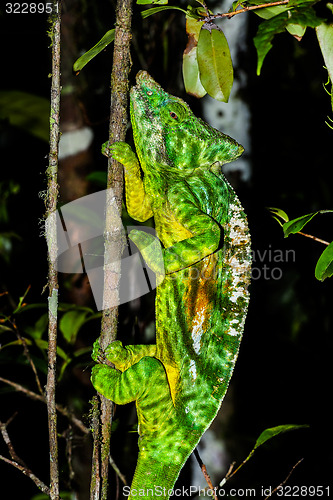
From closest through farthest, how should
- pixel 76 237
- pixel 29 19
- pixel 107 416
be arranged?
pixel 107 416 → pixel 76 237 → pixel 29 19

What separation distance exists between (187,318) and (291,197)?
10.2 ft

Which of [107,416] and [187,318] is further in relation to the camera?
[187,318]

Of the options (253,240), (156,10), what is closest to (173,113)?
(156,10)

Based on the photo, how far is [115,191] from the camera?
4.21 feet

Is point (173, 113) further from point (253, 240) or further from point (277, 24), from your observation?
point (253, 240)

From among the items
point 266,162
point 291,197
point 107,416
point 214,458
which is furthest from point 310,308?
point 107,416

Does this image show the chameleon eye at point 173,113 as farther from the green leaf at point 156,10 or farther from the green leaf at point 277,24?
the green leaf at point 277,24

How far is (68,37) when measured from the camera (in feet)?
8.96

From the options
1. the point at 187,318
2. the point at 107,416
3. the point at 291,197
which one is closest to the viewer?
the point at 107,416

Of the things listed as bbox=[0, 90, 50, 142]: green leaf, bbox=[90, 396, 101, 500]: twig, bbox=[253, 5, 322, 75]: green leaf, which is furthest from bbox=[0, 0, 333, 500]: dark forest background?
bbox=[253, 5, 322, 75]: green leaf

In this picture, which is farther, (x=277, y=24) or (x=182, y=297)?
(x=182, y=297)

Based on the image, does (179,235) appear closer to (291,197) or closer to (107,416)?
(107,416)

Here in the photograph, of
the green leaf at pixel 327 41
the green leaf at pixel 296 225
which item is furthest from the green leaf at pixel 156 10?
the green leaf at pixel 296 225

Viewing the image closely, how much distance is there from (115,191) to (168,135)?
376mm
